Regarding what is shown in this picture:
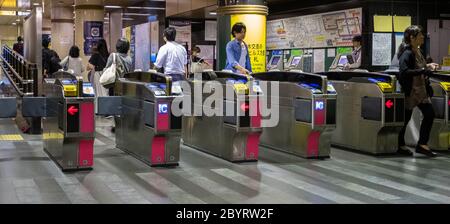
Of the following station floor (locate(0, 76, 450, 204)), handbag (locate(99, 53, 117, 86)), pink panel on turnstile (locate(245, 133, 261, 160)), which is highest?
handbag (locate(99, 53, 117, 86))

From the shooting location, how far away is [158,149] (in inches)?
250

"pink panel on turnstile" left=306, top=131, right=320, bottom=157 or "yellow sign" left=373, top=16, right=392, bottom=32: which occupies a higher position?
"yellow sign" left=373, top=16, right=392, bottom=32

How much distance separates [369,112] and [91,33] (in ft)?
34.3

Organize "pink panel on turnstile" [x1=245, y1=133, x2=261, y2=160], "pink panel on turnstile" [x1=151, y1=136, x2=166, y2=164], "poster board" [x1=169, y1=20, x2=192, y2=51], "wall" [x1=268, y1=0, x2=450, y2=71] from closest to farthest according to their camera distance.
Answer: "pink panel on turnstile" [x1=151, y1=136, x2=166, y2=164]
"pink panel on turnstile" [x1=245, y1=133, x2=261, y2=160]
"wall" [x1=268, y1=0, x2=450, y2=71]
"poster board" [x1=169, y1=20, x2=192, y2=51]

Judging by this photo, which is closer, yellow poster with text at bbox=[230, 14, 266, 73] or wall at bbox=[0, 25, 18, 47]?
yellow poster with text at bbox=[230, 14, 266, 73]

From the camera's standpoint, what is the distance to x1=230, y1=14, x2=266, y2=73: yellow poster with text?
9266 millimetres

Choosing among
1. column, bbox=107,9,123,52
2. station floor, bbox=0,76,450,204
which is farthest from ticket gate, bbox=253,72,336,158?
column, bbox=107,9,123,52

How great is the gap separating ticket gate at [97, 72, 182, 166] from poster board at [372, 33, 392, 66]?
5.00 metres

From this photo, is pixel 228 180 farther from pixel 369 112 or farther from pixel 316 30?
pixel 316 30

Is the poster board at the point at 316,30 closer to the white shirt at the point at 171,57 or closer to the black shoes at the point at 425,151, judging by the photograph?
the black shoes at the point at 425,151

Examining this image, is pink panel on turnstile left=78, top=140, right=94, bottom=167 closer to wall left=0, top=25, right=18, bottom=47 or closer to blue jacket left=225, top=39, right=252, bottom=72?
blue jacket left=225, top=39, right=252, bottom=72

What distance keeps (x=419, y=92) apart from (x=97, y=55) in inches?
214
